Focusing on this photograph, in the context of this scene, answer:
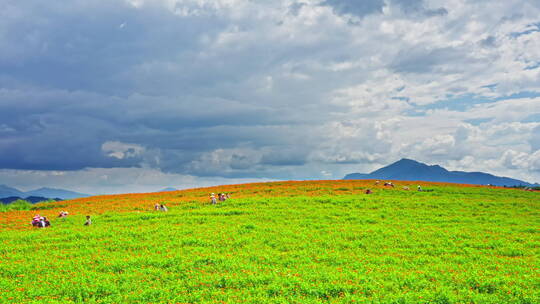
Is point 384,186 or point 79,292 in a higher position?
point 384,186

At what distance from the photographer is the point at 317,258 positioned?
19.8 m

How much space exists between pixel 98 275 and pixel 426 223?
25896 mm

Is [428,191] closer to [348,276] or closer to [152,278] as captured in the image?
[348,276]

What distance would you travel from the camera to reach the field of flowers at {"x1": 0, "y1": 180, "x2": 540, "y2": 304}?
1483 cm

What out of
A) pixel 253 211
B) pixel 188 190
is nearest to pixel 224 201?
pixel 253 211

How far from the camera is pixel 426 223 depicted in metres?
30.8

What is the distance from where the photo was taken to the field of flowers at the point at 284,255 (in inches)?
584

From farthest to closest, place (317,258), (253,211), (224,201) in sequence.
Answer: (224,201)
(253,211)
(317,258)

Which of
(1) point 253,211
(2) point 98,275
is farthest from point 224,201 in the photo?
(2) point 98,275

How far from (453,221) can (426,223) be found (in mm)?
3180

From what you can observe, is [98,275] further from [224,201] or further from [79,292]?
[224,201]

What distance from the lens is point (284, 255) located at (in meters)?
20.5

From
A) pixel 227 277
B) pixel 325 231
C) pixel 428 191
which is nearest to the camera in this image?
pixel 227 277

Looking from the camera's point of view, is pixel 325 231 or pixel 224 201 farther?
pixel 224 201
